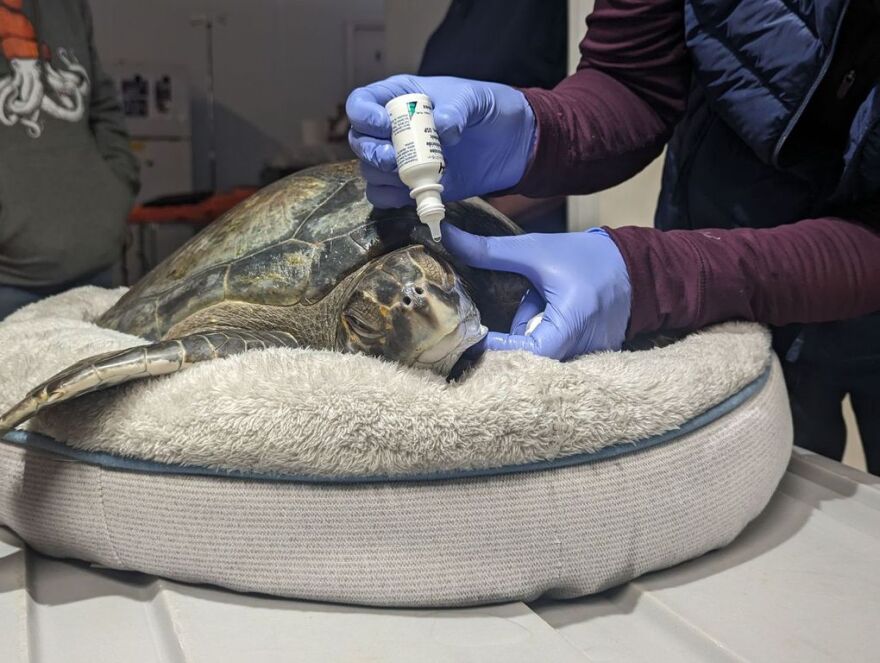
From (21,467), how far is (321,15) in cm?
155

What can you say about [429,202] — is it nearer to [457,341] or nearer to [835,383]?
[457,341]

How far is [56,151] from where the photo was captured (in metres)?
1.60

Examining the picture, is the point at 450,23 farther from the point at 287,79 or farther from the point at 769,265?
the point at 769,265

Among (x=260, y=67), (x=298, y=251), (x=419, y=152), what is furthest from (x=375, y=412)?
(x=260, y=67)

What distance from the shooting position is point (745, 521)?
2.69ft

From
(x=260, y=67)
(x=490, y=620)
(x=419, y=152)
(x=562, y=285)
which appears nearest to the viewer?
(x=490, y=620)

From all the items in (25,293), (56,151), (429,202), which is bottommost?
(25,293)

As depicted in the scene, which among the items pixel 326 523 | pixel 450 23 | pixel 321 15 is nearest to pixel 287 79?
pixel 321 15

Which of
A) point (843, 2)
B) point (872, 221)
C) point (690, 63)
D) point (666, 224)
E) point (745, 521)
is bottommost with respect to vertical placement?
point (745, 521)

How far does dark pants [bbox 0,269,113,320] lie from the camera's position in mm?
1555

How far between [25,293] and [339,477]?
124cm

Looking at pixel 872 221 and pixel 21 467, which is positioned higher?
pixel 872 221

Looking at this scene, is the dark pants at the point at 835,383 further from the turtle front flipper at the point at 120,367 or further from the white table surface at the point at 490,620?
the turtle front flipper at the point at 120,367

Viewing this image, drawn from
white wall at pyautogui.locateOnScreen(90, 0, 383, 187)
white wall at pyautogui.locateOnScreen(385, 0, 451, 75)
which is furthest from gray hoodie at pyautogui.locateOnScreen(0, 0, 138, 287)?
white wall at pyautogui.locateOnScreen(385, 0, 451, 75)
